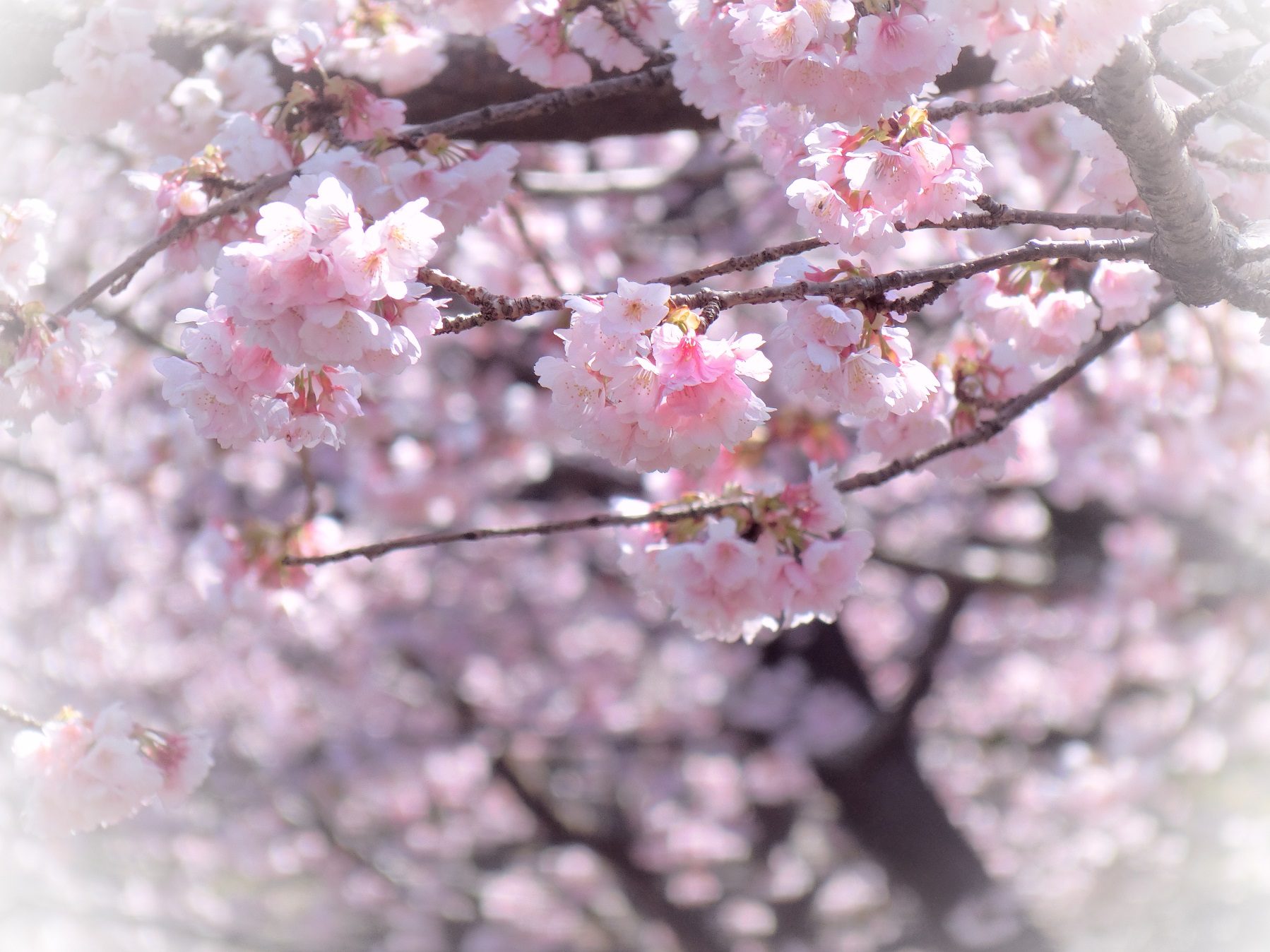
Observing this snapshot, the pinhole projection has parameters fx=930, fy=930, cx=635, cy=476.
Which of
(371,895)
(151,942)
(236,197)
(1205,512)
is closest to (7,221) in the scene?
(236,197)

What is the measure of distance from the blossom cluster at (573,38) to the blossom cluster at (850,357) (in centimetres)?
71

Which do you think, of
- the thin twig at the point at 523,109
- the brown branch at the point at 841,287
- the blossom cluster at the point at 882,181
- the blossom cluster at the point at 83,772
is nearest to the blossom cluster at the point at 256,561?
the blossom cluster at the point at 83,772

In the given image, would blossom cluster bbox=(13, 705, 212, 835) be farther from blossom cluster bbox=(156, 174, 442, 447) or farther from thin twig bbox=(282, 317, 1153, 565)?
blossom cluster bbox=(156, 174, 442, 447)

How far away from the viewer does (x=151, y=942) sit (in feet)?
22.1

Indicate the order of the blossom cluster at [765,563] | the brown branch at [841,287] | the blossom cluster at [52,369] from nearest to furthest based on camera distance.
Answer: the brown branch at [841,287] < the blossom cluster at [52,369] < the blossom cluster at [765,563]

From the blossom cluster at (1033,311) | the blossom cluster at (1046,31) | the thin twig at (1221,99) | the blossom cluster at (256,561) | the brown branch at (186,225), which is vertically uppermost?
the blossom cluster at (1046,31)

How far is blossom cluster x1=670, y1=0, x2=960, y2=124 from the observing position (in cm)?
104

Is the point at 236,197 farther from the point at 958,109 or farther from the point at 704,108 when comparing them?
the point at 958,109

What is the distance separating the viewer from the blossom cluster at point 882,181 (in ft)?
3.63

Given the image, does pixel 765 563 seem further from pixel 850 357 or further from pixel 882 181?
pixel 882 181

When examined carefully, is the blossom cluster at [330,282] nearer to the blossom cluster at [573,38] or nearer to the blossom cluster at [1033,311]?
the blossom cluster at [573,38]

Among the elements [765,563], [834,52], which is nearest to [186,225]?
[834,52]

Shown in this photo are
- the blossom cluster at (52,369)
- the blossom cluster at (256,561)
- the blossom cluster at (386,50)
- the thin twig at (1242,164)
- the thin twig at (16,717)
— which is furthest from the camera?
the blossom cluster at (256,561)

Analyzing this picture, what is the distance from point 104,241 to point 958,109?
17.0 feet
